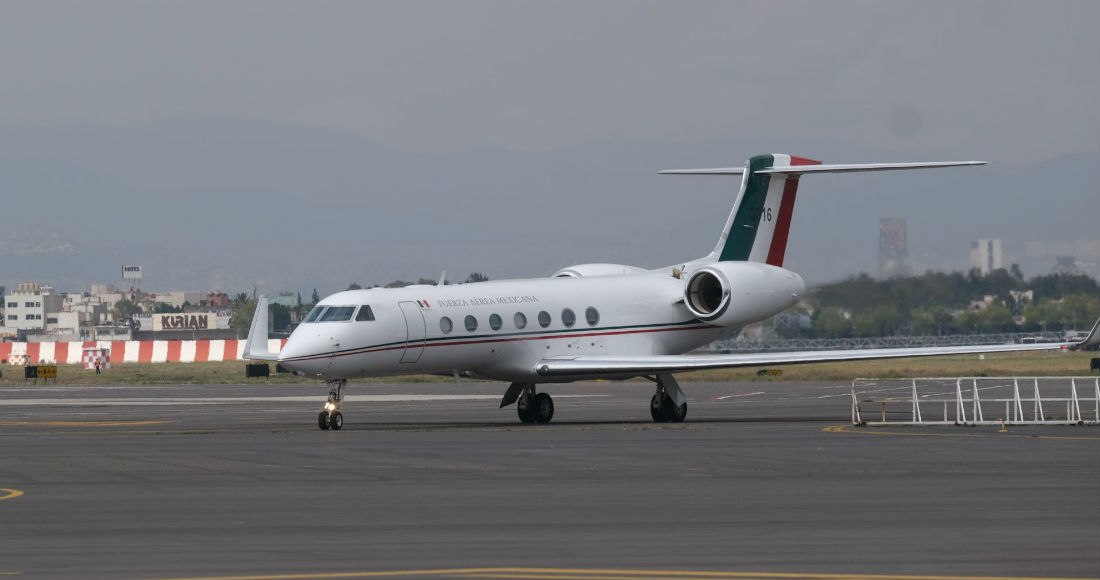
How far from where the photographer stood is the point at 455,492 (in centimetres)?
1833

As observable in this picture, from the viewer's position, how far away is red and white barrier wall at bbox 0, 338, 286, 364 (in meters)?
83.4

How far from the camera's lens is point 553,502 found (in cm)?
1716

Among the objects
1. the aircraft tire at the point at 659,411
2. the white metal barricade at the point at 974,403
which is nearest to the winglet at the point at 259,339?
the aircraft tire at the point at 659,411

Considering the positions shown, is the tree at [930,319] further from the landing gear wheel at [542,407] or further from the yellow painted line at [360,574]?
the yellow painted line at [360,574]

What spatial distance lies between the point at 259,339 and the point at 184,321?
158 metres

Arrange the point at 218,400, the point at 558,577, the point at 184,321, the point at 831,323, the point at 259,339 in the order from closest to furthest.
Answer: the point at 558,577, the point at 259,339, the point at 218,400, the point at 831,323, the point at 184,321

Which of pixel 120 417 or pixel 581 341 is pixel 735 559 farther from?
pixel 120 417

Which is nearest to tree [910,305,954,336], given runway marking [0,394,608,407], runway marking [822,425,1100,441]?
runway marking [0,394,608,407]

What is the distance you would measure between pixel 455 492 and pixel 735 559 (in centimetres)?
606

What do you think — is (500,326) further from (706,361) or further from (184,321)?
(184,321)

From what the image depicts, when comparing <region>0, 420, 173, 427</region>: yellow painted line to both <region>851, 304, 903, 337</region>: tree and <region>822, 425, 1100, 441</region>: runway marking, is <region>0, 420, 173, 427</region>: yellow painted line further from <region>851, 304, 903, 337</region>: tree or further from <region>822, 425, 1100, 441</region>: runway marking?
<region>851, 304, 903, 337</region>: tree

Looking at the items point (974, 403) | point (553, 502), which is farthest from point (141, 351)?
point (553, 502)

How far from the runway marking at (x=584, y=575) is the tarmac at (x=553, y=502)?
0.04 meters

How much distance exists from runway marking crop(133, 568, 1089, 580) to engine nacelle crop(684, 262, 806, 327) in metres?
25.3
